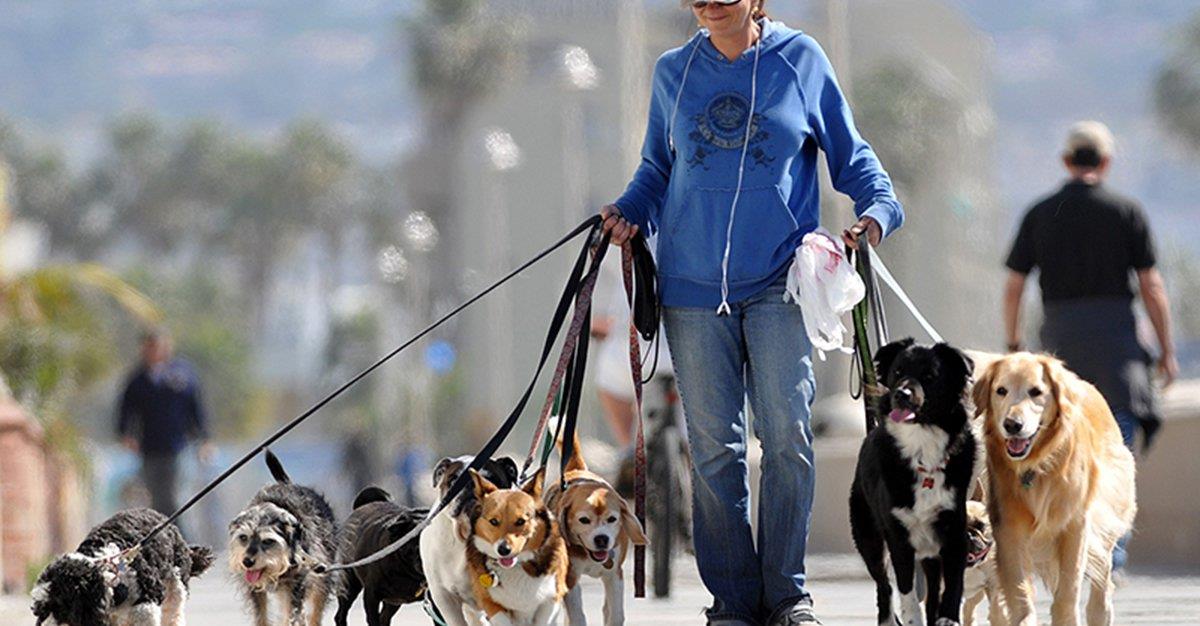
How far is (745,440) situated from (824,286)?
678mm

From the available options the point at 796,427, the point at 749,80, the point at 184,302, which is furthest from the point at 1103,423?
the point at 184,302

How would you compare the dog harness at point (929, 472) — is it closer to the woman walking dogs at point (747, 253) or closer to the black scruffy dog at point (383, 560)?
the woman walking dogs at point (747, 253)

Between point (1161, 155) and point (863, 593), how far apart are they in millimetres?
107367

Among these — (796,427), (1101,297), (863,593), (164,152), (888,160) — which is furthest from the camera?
(164,152)

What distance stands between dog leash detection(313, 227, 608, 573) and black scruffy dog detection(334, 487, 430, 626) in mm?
44

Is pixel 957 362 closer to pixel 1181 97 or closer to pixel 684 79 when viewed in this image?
pixel 684 79

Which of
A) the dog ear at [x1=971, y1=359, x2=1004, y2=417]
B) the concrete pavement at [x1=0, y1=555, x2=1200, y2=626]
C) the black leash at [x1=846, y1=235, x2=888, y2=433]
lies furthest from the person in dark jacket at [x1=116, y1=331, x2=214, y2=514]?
the dog ear at [x1=971, y1=359, x2=1004, y2=417]

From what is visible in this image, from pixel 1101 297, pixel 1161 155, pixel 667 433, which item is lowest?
pixel 1161 155

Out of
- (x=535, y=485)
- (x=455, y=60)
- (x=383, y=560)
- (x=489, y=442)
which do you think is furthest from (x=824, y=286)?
(x=455, y=60)

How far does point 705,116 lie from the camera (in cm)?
855

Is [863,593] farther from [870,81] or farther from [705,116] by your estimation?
[870,81]

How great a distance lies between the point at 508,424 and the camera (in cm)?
814

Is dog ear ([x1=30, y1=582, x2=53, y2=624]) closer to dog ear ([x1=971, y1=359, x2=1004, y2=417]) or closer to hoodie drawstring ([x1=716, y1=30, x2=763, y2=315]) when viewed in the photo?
hoodie drawstring ([x1=716, y1=30, x2=763, y2=315])

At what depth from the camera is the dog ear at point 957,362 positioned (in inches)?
311
